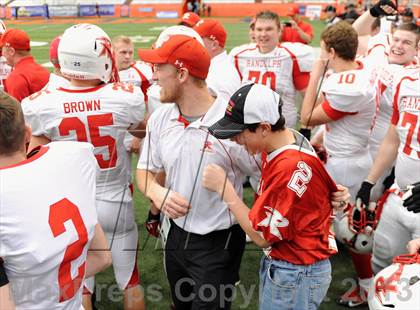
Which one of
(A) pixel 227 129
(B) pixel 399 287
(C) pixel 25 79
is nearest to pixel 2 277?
(A) pixel 227 129

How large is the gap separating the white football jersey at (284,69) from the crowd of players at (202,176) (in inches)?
21.8

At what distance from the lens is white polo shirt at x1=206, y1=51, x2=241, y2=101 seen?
142 inches

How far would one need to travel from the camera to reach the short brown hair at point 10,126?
126 cm

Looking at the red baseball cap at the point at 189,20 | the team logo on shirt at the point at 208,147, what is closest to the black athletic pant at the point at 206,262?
the team logo on shirt at the point at 208,147

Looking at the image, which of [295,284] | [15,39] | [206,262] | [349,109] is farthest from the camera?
[15,39]

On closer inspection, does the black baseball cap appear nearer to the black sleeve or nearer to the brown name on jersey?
the brown name on jersey

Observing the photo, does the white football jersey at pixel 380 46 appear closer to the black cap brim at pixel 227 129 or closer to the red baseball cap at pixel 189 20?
the red baseball cap at pixel 189 20

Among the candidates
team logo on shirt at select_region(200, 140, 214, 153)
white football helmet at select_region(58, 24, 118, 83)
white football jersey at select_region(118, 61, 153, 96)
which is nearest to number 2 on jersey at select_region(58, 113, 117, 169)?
white football helmet at select_region(58, 24, 118, 83)

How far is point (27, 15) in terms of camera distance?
3.09 meters

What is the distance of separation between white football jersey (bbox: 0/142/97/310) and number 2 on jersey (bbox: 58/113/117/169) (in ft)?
2.47

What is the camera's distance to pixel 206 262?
205 centimetres

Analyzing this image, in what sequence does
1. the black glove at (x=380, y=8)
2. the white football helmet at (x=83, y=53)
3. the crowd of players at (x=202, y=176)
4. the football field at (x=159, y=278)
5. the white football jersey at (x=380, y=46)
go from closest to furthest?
the crowd of players at (x=202, y=176)
the white football helmet at (x=83, y=53)
the football field at (x=159, y=278)
the black glove at (x=380, y=8)
the white football jersey at (x=380, y=46)

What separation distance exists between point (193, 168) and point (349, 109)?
1354 millimetres

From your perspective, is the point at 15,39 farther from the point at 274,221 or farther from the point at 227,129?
the point at 274,221
